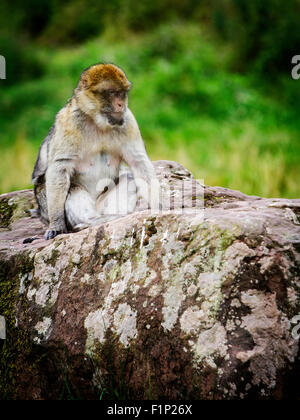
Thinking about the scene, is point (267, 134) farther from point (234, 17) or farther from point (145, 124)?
point (234, 17)

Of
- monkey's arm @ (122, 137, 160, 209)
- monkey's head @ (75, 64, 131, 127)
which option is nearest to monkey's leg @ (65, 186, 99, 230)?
monkey's arm @ (122, 137, 160, 209)

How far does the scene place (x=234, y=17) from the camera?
17.3 metres

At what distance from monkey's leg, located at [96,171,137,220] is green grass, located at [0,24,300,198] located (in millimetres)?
3895

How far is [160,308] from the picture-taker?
2.95 metres

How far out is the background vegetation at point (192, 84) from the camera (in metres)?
9.84

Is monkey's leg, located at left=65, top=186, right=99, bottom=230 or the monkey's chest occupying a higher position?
the monkey's chest

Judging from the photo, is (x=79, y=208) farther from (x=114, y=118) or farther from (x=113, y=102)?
(x=113, y=102)

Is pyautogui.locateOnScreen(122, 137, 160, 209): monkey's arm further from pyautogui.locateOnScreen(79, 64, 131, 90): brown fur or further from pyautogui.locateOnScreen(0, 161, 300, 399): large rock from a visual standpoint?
pyautogui.locateOnScreen(0, 161, 300, 399): large rock

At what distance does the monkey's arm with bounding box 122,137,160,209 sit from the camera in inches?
175

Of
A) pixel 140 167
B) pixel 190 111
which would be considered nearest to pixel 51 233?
pixel 140 167

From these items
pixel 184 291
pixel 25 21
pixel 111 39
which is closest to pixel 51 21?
pixel 25 21

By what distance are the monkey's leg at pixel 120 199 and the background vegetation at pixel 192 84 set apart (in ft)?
12.7

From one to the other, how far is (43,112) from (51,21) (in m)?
13.5

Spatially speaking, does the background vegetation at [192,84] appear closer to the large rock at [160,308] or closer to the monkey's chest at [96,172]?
the monkey's chest at [96,172]
